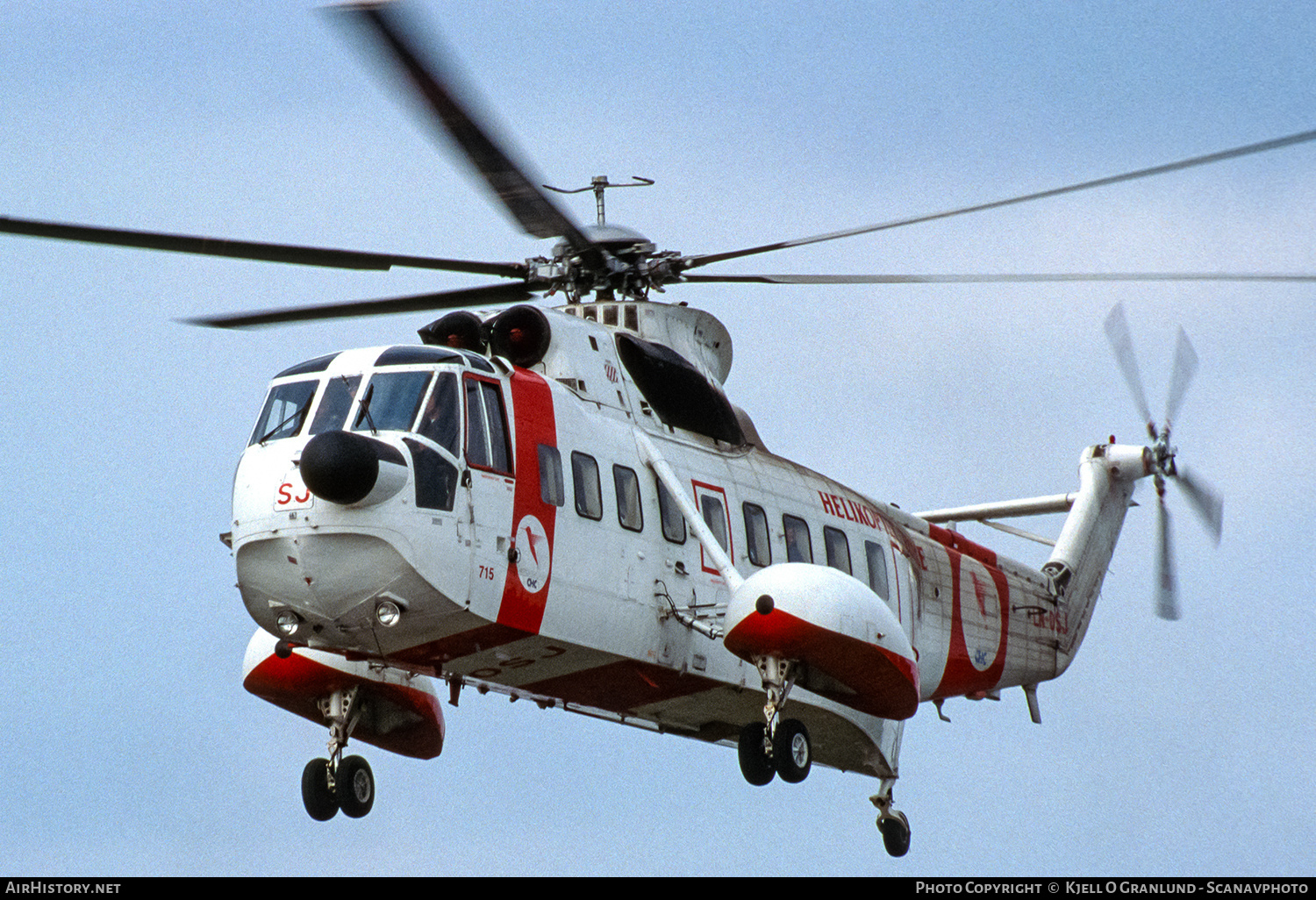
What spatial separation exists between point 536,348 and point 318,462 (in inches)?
144

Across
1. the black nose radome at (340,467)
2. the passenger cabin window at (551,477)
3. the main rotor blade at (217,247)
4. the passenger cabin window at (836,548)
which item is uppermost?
the main rotor blade at (217,247)

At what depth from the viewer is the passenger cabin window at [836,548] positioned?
2210 cm

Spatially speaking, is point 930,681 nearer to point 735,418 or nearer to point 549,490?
point 735,418

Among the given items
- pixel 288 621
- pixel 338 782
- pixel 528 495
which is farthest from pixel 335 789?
pixel 528 495

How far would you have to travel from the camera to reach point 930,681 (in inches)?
931

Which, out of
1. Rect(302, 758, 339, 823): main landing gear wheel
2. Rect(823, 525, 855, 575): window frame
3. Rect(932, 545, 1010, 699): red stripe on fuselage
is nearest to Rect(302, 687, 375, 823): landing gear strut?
Rect(302, 758, 339, 823): main landing gear wheel

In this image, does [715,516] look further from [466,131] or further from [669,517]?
[466,131]

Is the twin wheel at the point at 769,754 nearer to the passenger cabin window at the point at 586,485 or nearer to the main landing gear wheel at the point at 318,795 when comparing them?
the passenger cabin window at the point at 586,485

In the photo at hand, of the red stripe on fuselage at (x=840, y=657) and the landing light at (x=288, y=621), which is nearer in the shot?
the landing light at (x=288, y=621)

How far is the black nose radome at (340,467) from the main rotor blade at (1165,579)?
12.8 m

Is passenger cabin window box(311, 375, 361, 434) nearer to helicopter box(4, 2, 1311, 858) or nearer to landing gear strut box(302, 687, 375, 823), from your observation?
helicopter box(4, 2, 1311, 858)

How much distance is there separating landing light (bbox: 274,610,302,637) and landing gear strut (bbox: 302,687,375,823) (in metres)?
2.40

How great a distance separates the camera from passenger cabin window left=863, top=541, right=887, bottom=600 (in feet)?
74.0

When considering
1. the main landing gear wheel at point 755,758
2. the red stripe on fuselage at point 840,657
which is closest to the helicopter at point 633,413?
the red stripe on fuselage at point 840,657
